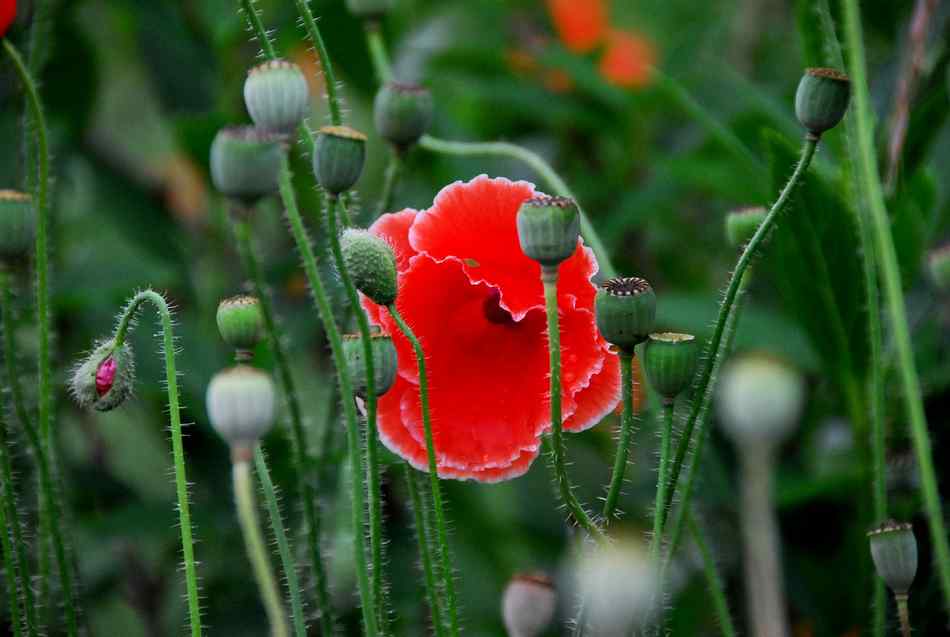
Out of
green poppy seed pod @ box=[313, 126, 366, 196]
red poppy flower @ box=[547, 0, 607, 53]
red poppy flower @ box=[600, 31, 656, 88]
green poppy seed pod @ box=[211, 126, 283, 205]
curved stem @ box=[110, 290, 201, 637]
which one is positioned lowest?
curved stem @ box=[110, 290, 201, 637]

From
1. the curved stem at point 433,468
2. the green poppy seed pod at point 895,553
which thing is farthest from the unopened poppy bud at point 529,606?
the green poppy seed pod at point 895,553

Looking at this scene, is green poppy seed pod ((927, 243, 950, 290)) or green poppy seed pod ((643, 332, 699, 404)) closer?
green poppy seed pod ((643, 332, 699, 404))

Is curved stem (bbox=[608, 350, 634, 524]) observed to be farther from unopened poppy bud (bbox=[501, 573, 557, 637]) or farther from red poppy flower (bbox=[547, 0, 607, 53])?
red poppy flower (bbox=[547, 0, 607, 53])

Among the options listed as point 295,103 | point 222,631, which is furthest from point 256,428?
point 222,631

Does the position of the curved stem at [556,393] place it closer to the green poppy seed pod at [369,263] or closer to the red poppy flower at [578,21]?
the green poppy seed pod at [369,263]

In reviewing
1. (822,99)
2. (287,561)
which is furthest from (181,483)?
(822,99)

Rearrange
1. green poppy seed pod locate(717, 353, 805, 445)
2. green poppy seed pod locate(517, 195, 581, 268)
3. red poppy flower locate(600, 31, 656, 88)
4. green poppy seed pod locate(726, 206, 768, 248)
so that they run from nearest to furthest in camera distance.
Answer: green poppy seed pod locate(717, 353, 805, 445)
green poppy seed pod locate(517, 195, 581, 268)
green poppy seed pod locate(726, 206, 768, 248)
red poppy flower locate(600, 31, 656, 88)

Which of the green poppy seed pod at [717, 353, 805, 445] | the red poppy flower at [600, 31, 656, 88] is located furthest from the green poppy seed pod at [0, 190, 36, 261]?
the red poppy flower at [600, 31, 656, 88]
